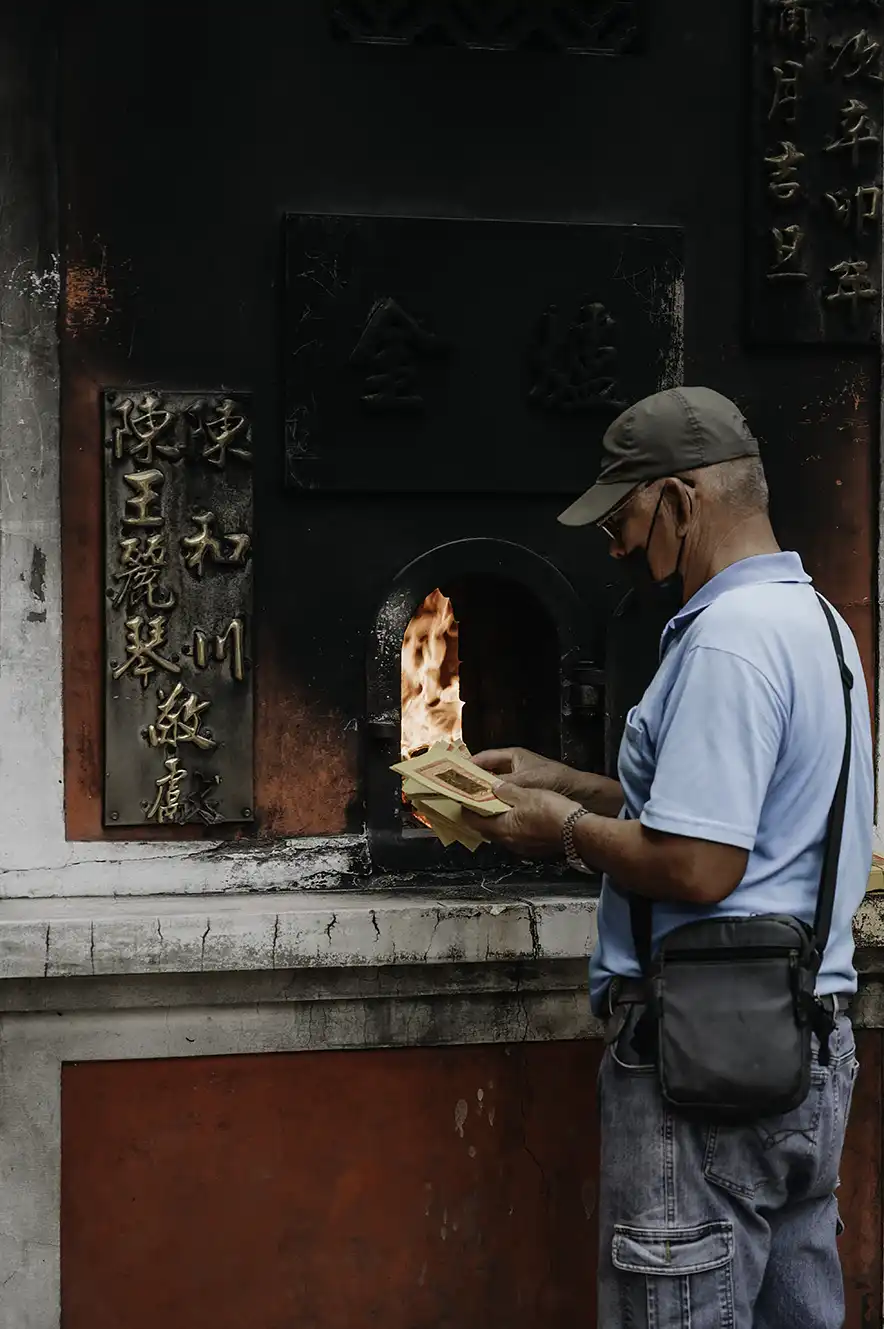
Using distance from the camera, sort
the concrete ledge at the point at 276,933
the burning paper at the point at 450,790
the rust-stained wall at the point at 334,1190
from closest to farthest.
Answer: the burning paper at the point at 450,790 → the concrete ledge at the point at 276,933 → the rust-stained wall at the point at 334,1190

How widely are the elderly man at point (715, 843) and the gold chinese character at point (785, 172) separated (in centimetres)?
166

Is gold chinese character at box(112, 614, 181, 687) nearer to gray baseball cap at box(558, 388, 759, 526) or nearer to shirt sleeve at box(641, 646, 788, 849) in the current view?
gray baseball cap at box(558, 388, 759, 526)

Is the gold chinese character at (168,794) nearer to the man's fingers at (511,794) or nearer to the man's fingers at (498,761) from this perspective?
the man's fingers at (498,761)

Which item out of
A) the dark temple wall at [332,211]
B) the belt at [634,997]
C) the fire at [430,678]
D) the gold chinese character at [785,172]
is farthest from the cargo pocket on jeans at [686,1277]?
the gold chinese character at [785,172]

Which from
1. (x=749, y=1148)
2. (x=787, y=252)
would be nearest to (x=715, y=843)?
(x=749, y=1148)

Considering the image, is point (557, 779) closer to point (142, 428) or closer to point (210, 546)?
point (210, 546)

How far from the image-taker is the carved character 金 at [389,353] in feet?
14.7

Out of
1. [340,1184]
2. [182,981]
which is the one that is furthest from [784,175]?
[340,1184]

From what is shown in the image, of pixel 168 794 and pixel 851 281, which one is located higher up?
pixel 851 281

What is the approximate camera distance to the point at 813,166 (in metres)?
4.65

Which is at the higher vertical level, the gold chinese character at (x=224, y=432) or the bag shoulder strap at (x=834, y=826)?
the gold chinese character at (x=224, y=432)

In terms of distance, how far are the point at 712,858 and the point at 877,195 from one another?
8.59 ft

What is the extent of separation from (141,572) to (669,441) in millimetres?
1825

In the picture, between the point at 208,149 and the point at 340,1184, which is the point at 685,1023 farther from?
the point at 208,149
